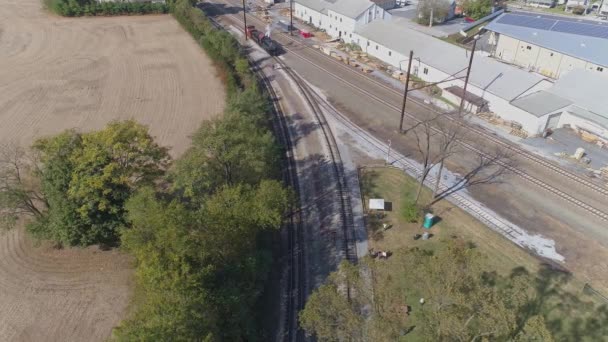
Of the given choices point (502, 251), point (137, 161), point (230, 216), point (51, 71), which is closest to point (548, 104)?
point (502, 251)

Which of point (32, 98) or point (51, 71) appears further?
point (51, 71)

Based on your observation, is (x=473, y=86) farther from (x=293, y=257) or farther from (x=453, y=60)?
(x=293, y=257)

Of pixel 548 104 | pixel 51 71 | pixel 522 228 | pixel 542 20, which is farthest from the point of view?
pixel 51 71

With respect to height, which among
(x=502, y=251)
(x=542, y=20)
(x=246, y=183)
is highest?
(x=542, y=20)

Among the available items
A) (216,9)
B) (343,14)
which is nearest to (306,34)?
(343,14)

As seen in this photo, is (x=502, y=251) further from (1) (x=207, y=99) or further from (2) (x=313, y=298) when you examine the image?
(1) (x=207, y=99)

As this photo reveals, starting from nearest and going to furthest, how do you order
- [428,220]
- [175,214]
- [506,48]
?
[175,214], [428,220], [506,48]

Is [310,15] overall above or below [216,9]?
above

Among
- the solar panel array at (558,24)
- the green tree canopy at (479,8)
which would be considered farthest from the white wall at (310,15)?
the solar panel array at (558,24)
